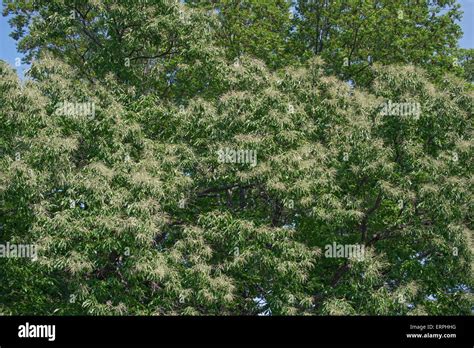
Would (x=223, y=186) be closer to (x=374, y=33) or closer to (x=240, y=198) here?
(x=240, y=198)

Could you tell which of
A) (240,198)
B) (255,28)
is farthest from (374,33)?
(240,198)

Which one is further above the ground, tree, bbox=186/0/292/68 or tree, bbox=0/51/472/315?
tree, bbox=186/0/292/68

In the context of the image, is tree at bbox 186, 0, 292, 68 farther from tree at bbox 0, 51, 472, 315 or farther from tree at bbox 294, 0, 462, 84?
tree at bbox 0, 51, 472, 315

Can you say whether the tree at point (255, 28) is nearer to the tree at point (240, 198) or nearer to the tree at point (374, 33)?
the tree at point (374, 33)

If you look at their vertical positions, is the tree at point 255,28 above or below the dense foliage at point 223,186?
above

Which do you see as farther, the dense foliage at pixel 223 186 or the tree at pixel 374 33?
the tree at pixel 374 33

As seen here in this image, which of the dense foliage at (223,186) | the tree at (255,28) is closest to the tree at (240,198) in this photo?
the dense foliage at (223,186)

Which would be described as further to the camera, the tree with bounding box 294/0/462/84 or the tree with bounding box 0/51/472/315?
the tree with bounding box 294/0/462/84

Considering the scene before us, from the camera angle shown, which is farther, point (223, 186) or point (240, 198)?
point (240, 198)

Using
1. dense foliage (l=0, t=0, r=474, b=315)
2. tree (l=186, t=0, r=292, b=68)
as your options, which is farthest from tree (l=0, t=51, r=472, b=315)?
tree (l=186, t=0, r=292, b=68)

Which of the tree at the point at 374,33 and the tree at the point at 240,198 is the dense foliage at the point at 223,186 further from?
the tree at the point at 374,33

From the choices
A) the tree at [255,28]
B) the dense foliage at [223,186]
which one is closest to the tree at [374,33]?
the tree at [255,28]
